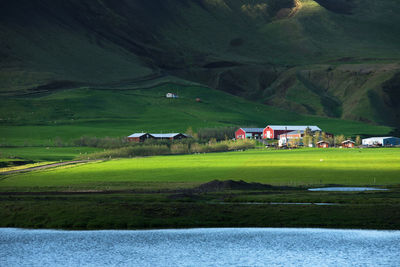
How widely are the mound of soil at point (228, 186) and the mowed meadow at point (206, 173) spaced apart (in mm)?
3936

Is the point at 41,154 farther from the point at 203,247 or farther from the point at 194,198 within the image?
the point at 203,247

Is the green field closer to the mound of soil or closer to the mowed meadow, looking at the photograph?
the mowed meadow

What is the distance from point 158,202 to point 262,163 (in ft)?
191

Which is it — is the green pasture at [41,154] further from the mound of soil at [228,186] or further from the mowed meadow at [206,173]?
the mound of soil at [228,186]

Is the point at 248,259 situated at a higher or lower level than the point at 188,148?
lower

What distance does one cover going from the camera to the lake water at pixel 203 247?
54.4 meters

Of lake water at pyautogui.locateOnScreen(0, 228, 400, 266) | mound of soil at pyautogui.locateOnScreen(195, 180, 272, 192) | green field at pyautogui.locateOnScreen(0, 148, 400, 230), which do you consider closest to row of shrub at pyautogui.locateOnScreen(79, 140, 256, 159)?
green field at pyautogui.locateOnScreen(0, 148, 400, 230)

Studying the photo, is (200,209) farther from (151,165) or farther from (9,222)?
(151,165)

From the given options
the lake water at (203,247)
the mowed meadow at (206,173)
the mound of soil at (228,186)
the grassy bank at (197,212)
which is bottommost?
the lake water at (203,247)

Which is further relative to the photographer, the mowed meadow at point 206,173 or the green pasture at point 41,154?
the green pasture at point 41,154

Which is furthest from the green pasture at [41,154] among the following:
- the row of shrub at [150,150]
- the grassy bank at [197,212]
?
the grassy bank at [197,212]

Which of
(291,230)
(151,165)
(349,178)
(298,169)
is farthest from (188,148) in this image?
(291,230)

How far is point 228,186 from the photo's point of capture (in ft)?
318

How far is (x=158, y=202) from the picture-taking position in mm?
80375
